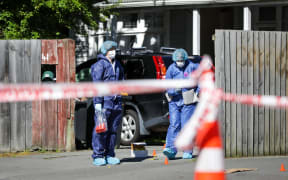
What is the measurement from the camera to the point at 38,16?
16172 millimetres

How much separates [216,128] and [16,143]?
7.32 metres

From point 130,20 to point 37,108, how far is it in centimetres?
1108

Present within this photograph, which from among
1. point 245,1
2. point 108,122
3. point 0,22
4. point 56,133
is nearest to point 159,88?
point 108,122

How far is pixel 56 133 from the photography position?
11.3 m

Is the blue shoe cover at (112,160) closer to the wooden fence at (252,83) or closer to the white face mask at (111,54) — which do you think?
the white face mask at (111,54)

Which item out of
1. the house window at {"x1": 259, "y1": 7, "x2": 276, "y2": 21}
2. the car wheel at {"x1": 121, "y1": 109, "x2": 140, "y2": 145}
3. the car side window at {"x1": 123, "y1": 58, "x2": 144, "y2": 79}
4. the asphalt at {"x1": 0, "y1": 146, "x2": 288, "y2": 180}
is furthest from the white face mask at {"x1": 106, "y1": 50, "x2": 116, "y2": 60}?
the house window at {"x1": 259, "y1": 7, "x2": 276, "y2": 21}

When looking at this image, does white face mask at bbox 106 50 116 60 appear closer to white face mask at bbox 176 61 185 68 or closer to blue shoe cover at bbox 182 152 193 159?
white face mask at bbox 176 61 185 68

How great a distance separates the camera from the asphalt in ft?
26.6

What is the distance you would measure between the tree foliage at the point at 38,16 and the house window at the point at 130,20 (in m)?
4.81

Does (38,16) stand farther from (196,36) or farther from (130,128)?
(196,36)

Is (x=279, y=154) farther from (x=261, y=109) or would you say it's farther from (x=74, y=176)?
(x=74, y=176)

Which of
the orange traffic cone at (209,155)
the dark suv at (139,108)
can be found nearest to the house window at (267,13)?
the dark suv at (139,108)

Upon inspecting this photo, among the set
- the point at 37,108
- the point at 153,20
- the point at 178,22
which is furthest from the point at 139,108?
the point at 178,22

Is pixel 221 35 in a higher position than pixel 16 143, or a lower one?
higher
